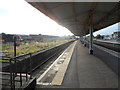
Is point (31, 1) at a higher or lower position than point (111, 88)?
higher

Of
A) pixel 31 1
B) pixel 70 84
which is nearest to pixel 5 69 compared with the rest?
pixel 70 84

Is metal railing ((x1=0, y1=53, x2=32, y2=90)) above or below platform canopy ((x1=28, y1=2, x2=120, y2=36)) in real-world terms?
below

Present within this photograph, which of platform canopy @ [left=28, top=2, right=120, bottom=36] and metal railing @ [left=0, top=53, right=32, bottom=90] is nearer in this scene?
metal railing @ [left=0, top=53, right=32, bottom=90]

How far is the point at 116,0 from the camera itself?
557 centimetres

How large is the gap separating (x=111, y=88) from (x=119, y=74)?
54.3 inches

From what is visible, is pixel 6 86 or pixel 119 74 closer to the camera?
pixel 6 86

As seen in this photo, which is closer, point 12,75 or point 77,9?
point 12,75

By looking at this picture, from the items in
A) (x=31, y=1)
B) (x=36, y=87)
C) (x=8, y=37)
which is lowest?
(x=36, y=87)

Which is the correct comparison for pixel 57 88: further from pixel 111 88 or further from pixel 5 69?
pixel 5 69

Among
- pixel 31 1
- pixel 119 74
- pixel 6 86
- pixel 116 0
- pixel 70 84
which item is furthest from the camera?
pixel 116 0

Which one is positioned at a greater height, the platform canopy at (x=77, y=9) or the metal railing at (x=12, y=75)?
the platform canopy at (x=77, y=9)

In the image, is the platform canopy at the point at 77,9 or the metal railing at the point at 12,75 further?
the platform canopy at the point at 77,9

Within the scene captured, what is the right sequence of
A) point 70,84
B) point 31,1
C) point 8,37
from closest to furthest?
point 8,37 < point 70,84 < point 31,1

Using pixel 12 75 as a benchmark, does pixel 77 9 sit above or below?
above
